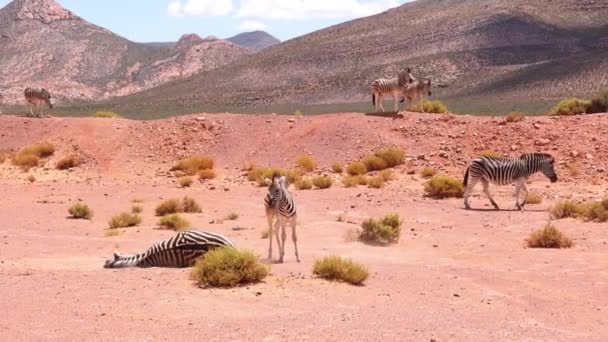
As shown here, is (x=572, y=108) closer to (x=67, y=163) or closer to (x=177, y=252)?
(x=67, y=163)

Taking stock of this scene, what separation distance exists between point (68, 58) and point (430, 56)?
59217 mm

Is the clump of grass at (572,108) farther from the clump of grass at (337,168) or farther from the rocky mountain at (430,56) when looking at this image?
the rocky mountain at (430,56)

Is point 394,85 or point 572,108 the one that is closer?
point 394,85

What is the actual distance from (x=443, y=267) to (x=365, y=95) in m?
65.9

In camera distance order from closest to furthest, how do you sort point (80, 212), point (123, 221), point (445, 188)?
point (123, 221) < point (80, 212) < point (445, 188)

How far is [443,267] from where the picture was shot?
44.1 ft

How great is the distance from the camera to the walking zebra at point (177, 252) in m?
12.5

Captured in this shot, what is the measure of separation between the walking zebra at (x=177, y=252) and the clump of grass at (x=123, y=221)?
6.11m

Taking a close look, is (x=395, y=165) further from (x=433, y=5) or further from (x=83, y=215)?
(x=433, y=5)

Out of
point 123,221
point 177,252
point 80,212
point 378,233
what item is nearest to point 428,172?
point 378,233

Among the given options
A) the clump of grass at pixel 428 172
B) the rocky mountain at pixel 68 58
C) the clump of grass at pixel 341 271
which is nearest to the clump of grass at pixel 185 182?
the clump of grass at pixel 428 172

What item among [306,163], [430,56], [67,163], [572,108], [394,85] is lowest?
[306,163]

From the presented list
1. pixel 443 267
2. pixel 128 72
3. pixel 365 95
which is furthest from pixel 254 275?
pixel 128 72

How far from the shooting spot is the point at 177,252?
12656 millimetres
